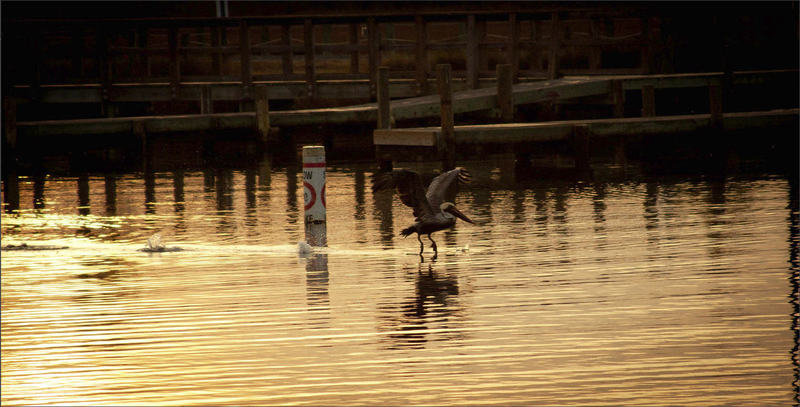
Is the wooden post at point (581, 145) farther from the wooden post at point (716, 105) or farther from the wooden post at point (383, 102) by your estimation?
the wooden post at point (383, 102)

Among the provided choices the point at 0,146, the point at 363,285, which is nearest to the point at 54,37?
the point at 0,146

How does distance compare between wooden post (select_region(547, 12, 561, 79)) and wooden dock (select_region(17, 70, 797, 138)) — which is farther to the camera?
wooden post (select_region(547, 12, 561, 79))

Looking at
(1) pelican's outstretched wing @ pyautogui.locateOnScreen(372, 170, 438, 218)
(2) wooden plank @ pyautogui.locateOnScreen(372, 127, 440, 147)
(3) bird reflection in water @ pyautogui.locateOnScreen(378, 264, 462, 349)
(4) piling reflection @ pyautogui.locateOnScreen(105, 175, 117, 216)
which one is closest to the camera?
(3) bird reflection in water @ pyautogui.locateOnScreen(378, 264, 462, 349)

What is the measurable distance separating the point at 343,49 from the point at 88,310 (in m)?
21.9

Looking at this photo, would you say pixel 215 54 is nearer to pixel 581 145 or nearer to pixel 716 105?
pixel 581 145

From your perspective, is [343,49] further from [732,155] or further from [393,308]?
[393,308]

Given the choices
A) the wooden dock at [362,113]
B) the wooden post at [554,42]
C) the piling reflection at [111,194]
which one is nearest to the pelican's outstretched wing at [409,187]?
the piling reflection at [111,194]

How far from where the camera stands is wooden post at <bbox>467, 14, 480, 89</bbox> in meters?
31.8

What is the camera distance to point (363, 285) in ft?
39.8

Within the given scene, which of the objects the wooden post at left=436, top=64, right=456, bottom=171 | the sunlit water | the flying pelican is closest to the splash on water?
the sunlit water

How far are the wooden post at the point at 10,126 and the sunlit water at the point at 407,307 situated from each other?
367 inches

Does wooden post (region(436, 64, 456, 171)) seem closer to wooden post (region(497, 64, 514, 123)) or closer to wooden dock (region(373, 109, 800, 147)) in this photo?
wooden dock (region(373, 109, 800, 147))

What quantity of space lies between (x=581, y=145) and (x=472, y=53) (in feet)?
27.0

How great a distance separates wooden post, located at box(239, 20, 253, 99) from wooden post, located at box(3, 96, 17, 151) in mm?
6158
